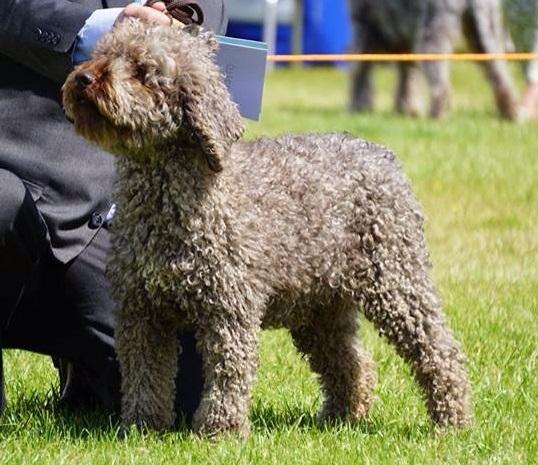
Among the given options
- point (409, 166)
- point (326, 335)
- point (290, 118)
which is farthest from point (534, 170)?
point (326, 335)

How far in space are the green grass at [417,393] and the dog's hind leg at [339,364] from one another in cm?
9

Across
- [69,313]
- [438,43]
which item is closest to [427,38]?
[438,43]

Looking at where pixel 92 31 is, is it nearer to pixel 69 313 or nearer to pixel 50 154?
pixel 50 154

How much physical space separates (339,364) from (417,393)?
0.32 meters

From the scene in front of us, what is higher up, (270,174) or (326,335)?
(270,174)

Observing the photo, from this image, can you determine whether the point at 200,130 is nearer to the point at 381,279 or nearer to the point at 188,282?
the point at 188,282

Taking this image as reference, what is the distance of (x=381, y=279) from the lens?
518 centimetres

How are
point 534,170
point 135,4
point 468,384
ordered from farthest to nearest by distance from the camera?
point 534,170
point 468,384
point 135,4

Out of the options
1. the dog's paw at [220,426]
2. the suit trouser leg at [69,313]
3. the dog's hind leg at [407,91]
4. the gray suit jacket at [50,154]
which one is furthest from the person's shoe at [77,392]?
the dog's hind leg at [407,91]

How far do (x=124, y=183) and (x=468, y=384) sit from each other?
4.72ft

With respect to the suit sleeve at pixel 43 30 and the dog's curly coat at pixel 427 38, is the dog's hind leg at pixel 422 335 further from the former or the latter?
the dog's curly coat at pixel 427 38

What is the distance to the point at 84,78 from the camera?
448cm

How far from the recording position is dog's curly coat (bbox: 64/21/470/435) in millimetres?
4609

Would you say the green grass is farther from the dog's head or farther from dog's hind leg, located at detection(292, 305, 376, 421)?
the dog's head
